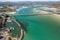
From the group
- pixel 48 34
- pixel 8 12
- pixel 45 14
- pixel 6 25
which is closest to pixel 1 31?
pixel 6 25

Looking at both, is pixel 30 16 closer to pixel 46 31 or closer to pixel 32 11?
pixel 32 11

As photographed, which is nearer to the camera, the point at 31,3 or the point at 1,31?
the point at 1,31

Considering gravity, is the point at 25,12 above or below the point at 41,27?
above

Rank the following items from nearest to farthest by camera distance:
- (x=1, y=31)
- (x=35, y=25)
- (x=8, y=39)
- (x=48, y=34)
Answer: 1. (x=8, y=39)
2. (x=48, y=34)
3. (x=1, y=31)
4. (x=35, y=25)

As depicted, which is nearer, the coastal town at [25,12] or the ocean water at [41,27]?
the ocean water at [41,27]

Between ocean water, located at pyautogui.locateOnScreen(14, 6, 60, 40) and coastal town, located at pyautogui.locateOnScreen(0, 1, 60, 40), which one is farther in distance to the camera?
coastal town, located at pyautogui.locateOnScreen(0, 1, 60, 40)

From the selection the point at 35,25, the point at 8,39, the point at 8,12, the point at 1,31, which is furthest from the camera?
the point at 8,12

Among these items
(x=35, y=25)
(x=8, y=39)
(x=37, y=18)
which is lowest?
(x=8, y=39)

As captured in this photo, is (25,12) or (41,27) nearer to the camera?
(41,27)
